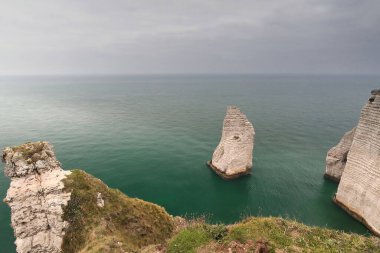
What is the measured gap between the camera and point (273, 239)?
13648 mm

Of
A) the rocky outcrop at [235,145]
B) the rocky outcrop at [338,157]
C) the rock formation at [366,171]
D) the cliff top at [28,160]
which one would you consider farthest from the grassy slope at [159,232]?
the rocky outcrop at [338,157]

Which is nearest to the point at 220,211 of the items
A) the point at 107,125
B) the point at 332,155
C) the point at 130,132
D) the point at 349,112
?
the point at 332,155

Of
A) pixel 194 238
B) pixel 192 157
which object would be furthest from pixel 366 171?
pixel 192 157

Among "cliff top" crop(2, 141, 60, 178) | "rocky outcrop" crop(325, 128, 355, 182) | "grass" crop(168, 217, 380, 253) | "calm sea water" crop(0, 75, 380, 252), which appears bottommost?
"calm sea water" crop(0, 75, 380, 252)

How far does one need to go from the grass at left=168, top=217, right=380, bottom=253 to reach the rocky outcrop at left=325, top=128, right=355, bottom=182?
22.8m

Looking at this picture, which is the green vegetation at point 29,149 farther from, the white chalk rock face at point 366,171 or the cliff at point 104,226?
the white chalk rock face at point 366,171

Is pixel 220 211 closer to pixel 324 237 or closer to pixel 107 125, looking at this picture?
pixel 324 237

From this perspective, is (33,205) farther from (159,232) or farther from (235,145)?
(235,145)

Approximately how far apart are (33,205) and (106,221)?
215 inches

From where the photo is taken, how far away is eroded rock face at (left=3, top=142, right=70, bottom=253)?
1750cm

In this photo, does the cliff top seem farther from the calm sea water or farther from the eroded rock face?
the calm sea water

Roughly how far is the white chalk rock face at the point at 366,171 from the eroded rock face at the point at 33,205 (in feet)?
101

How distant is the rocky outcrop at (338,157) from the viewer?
33938 mm

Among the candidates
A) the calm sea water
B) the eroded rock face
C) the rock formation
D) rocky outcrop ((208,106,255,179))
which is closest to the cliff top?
the eroded rock face
